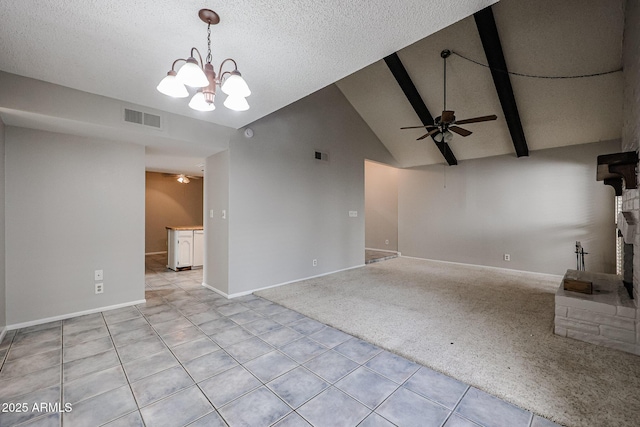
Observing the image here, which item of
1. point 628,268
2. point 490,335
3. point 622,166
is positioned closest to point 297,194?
point 490,335

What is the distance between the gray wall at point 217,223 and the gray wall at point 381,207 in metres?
4.76

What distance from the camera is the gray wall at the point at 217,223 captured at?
12.7 ft

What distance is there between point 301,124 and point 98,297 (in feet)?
12.6

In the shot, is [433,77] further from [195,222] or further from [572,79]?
[195,222]

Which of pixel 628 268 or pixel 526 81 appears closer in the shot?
pixel 628 268

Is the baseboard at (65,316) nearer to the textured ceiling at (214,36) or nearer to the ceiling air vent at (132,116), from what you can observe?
the ceiling air vent at (132,116)

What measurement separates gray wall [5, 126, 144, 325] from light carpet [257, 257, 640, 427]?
6.45 feet

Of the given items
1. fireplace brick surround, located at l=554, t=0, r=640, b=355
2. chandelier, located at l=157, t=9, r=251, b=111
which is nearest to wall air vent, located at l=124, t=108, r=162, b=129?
chandelier, located at l=157, t=9, r=251, b=111

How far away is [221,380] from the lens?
76.0 inches

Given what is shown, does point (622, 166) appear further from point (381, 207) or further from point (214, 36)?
point (381, 207)

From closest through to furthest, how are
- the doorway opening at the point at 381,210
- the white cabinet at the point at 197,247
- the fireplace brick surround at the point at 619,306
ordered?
the fireplace brick surround at the point at 619,306 < the white cabinet at the point at 197,247 < the doorway opening at the point at 381,210

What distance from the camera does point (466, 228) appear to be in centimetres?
607

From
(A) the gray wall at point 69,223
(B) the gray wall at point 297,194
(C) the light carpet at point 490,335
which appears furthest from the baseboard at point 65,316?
(C) the light carpet at point 490,335

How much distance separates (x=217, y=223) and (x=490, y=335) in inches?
148
